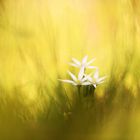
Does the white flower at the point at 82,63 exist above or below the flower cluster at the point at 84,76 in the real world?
above

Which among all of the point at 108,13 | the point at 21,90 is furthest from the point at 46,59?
the point at 108,13

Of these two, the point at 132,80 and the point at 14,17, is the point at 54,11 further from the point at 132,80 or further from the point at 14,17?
the point at 132,80

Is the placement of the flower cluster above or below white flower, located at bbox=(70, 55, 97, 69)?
below

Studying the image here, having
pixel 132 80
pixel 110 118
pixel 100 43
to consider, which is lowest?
pixel 110 118

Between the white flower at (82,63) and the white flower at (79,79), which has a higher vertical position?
the white flower at (82,63)
